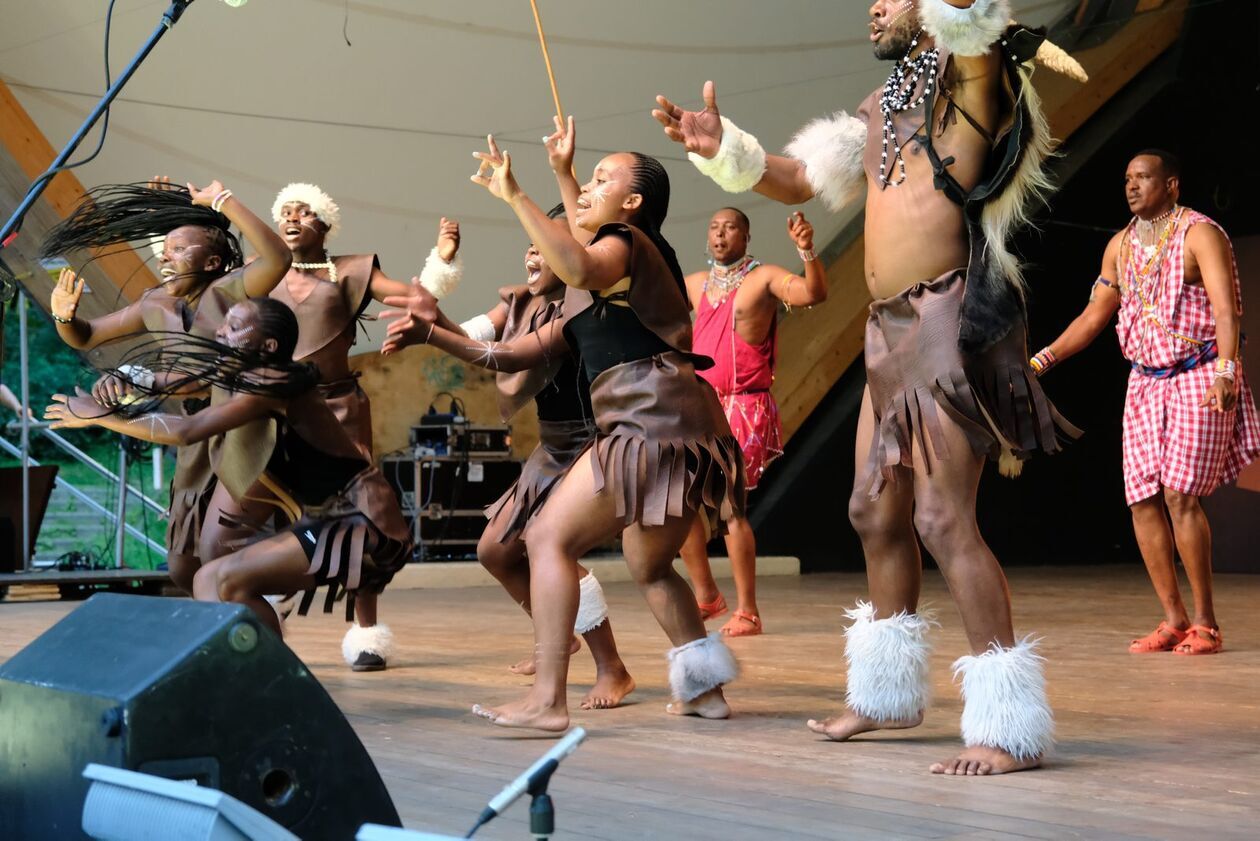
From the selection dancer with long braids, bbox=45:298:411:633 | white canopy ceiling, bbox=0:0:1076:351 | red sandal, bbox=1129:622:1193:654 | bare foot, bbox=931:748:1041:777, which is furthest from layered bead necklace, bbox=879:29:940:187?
white canopy ceiling, bbox=0:0:1076:351

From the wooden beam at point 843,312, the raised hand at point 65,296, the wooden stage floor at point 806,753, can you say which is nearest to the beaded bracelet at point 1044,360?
the wooden stage floor at point 806,753

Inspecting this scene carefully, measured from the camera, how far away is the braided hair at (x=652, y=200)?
142 inches

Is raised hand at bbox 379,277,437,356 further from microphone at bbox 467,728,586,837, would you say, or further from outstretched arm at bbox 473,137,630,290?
microphone at bbox 467,728,586,837

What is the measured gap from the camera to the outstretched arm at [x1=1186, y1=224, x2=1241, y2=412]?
4836 millimetres

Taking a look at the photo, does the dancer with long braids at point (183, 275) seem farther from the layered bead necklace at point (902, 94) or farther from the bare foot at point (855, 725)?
the layered bead necklace at point (902, 94)

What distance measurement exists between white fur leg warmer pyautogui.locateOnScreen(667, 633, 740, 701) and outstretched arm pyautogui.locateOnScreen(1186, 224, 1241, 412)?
208 centimetres


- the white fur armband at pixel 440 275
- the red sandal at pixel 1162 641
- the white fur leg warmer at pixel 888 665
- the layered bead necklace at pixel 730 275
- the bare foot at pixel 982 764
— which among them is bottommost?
the bare foot at pixel 982 764

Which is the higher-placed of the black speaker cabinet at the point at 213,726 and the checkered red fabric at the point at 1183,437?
the checkered red fabric at the point at 1183,437

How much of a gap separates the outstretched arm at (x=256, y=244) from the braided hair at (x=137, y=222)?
207 mm

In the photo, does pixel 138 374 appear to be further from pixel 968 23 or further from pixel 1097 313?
pixel 1097 313

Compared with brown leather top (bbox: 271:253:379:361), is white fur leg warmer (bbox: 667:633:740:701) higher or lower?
lower

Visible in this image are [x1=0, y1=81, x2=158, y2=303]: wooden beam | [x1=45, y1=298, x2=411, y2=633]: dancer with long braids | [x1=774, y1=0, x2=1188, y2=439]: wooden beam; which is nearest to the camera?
[x1=45, y1=298, x2=411, y2=633]: dancer with long braids

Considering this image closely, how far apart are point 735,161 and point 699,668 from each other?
1188 mm

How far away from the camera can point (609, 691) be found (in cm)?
392
